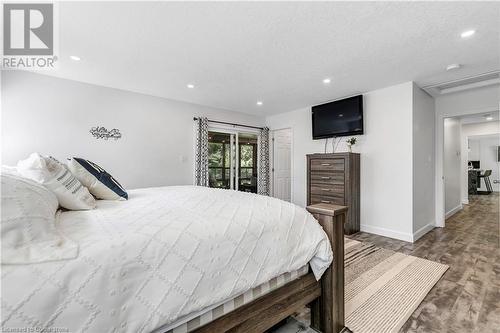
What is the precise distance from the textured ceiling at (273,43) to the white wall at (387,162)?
37 centimetres

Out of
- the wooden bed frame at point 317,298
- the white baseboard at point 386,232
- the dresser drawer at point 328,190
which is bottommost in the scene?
the white baseboard at point 386,232

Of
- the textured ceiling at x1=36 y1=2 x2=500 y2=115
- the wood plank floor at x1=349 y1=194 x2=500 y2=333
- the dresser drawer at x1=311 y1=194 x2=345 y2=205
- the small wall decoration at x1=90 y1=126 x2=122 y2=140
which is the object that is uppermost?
the textured ceiling at x1=36 y1=2 x2=500 y2=115

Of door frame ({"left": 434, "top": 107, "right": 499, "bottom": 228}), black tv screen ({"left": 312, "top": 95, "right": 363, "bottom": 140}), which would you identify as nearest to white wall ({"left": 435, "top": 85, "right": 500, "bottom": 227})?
door frame ({"left": 434, "top": 107, "right": 499, "bottom": 228})

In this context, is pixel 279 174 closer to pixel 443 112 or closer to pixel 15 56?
pixel 443 112

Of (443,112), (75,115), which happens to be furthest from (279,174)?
(75,115)

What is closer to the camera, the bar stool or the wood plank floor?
the wood plank floor

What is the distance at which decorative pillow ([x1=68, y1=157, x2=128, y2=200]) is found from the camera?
1.67 metres

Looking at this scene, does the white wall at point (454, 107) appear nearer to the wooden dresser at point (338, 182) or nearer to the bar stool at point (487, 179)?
the wooden dresser at point (338, 182)

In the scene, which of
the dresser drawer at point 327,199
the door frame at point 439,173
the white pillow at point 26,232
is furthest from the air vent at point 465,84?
the white pillow at point 26,232

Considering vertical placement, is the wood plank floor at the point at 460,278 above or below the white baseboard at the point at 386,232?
below

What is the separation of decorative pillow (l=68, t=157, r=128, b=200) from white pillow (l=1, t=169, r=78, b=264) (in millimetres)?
924

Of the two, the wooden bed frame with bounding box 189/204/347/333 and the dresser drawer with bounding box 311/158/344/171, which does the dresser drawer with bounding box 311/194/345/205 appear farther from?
the wooden bed frame with bounding box 189/204/347/333

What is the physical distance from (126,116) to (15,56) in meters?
1.40

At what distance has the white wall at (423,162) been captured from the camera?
3.34m
